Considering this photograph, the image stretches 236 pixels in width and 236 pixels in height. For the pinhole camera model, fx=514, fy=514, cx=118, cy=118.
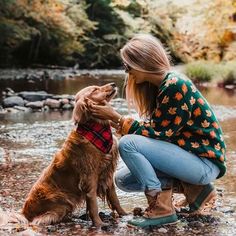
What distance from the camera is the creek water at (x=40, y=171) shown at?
356 centimetres

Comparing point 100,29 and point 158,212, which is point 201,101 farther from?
point 100,29

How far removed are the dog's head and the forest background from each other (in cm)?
1417

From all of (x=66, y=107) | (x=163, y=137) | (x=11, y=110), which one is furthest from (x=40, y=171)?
(x=66, y=107)

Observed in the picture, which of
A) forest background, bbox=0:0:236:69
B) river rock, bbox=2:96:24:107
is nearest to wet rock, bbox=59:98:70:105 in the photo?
river rock, bbox=2:96:24:107

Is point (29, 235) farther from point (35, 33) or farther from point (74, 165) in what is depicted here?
point (35, 33)

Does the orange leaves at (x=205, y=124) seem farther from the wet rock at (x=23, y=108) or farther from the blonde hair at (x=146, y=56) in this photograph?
the wet rock at (x=23, y=108)

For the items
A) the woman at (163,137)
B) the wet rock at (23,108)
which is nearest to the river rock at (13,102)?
the wet rock at (23,108)

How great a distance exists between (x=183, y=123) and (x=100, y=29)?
3181cm

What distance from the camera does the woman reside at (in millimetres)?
3537

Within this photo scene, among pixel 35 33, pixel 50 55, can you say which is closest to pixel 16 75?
pixel 35 33

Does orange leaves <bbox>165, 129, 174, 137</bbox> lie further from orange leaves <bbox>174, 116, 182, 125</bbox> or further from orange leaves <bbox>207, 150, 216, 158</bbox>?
orange leaves <bbox>207, 150, 216, 158</bbox>

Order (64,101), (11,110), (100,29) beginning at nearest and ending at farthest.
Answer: (11,110) → (64,101) → (100,29)

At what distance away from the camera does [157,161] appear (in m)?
3.62

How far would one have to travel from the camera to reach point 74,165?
371cm
